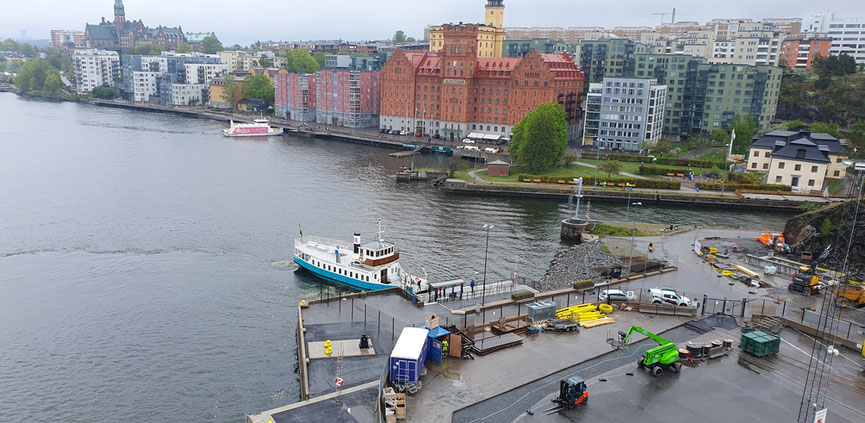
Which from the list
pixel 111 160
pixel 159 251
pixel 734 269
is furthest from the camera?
pixel 111 160

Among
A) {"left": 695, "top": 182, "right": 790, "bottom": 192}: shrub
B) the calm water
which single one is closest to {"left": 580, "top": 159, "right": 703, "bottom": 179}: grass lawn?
{"left": 695, "top": 182, "right": 790, "bottom": 192}: shrub

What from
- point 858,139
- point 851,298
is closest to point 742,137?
point 858,139

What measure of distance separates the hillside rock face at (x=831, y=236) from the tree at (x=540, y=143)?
3895 cm

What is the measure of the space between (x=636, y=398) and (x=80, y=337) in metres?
32.3

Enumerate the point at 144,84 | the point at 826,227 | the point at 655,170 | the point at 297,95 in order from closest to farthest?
1. the point at 826,227
2. the point at 655,170
3. the point at 297,95
4. the point at 144,84

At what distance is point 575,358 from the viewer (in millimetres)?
30688

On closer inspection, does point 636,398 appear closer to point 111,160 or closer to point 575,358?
point 575,358

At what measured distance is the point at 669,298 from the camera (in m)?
37.3

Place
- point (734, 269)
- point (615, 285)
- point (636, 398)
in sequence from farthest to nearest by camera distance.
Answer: point (734, 269), point (615, 285), point (636, 398)

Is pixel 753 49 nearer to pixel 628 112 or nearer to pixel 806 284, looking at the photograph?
pixel 628 112

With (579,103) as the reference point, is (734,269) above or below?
below

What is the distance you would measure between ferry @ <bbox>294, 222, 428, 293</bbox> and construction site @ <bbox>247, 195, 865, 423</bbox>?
5.26 meters

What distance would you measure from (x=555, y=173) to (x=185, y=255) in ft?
175

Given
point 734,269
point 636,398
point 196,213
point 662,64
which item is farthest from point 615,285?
point 662,64
